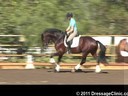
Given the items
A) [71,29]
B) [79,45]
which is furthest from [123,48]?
[71,29]

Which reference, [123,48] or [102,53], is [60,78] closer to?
[102,53]

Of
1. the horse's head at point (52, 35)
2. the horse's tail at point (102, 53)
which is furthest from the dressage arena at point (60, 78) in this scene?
the horse's head at point (52, 35)

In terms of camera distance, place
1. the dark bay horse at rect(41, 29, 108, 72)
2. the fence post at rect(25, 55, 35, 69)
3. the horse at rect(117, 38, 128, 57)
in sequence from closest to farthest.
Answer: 1. the dark bay horse at rect(41, 29, 108, 72)
2. the fence post at rect(25, 55, 35, 69)
3. the horse at rect(117, 38, 128, 57)

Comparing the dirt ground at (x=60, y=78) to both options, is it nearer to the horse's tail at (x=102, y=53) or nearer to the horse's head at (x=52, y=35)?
the horse's tail at (x=102, y=53)

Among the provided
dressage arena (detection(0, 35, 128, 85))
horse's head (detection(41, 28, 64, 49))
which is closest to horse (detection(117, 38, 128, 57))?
dressage arena (detection(0, 35, 128, 85))

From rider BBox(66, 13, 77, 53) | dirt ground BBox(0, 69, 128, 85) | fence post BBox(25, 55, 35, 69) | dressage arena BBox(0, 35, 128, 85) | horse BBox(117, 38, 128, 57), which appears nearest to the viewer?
dirt ground BBox(0, 69, 128, 85)

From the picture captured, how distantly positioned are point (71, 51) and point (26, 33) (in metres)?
4.75

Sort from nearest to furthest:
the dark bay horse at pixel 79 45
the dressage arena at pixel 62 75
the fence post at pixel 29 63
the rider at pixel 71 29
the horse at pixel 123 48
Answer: the dressage arena at pixel 62 75 → the rider at pixel 71 29 → the dark bay horse at pixel 79 45 → the fence post at pixel 29 63 → the horse at pixel 123 48

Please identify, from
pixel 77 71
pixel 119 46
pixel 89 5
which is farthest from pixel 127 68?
pixel 89 5

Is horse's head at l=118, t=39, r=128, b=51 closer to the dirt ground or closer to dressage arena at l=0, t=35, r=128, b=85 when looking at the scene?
dressage arena at l=0, t=35, r=128, b=85

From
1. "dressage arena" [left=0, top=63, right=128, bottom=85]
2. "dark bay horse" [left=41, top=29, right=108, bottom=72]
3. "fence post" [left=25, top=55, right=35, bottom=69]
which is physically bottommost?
"fence post" [left=25, top=55, right=35, bottom=69]

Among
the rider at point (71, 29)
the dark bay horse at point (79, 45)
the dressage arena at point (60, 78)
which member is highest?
the rider at point (71, 29)

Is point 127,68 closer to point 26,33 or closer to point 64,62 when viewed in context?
point 64,62

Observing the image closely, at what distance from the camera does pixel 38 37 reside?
22.1 m
